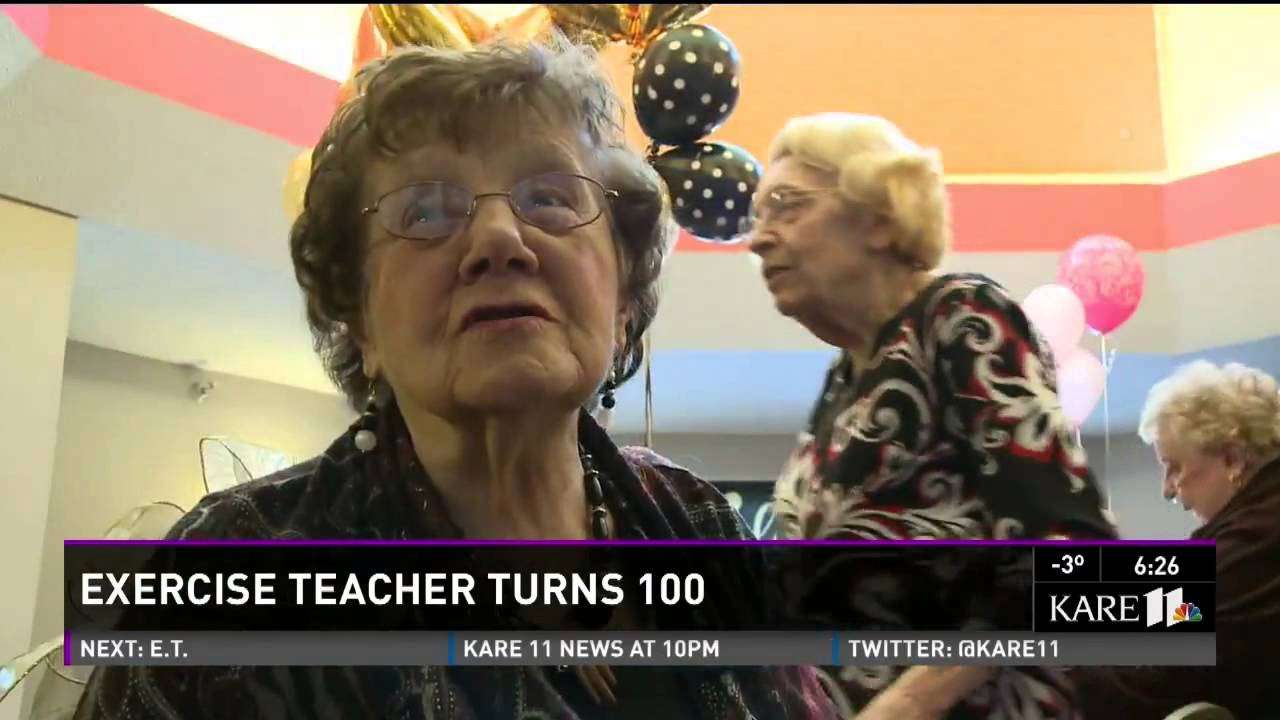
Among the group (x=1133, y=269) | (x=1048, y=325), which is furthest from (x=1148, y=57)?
(x=1048, y=325)

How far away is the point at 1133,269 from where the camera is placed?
49.0 inches

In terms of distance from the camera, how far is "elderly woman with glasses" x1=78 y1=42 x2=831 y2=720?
1021 mm

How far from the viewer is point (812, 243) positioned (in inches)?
43.8

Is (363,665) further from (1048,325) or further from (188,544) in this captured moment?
(1048,325)

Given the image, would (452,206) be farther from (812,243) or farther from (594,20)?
(594,20)

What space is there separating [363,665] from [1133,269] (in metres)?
0.91

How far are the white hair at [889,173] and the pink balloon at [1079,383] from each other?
166 millimetres

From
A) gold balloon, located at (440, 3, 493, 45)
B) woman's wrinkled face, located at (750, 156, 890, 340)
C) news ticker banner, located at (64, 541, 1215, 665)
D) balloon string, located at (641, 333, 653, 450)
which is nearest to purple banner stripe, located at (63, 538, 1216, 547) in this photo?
news ticker banner, located at (64, 541, 1215, 665)

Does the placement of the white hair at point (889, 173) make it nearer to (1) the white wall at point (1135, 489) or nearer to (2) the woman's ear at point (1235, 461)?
(1) the white wall at point (1135, 489)

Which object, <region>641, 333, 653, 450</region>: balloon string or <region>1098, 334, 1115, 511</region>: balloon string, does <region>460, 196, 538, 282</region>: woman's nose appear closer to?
<region>641, 333, 653, 450</region>: balloon string

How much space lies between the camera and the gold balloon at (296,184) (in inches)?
43.4

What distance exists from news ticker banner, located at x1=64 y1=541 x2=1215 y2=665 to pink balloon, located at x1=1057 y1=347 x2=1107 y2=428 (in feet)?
0.44

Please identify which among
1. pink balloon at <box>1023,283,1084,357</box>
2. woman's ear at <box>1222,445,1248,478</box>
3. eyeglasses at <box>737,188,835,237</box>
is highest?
eyeglasses at <box>737,188,835,237</box>

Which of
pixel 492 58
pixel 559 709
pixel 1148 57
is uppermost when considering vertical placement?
pixel 1148 57
